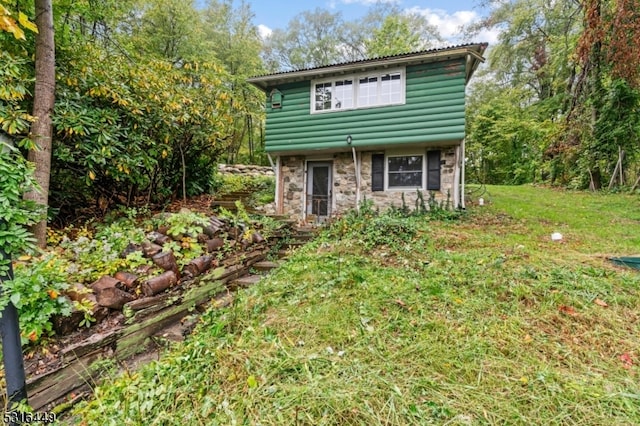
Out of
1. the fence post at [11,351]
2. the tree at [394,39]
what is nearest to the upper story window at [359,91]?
the fence post at [11,351]

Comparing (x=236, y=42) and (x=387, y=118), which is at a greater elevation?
(x=236, y=42)

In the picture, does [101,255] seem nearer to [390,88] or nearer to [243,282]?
[243,282]

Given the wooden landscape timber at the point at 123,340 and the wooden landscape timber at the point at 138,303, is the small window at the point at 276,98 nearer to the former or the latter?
the wooden landscape timber at the point at 138,303

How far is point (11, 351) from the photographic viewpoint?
177 cm

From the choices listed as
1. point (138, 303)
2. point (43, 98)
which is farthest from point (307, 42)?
point (138, 303)

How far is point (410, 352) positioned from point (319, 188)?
22.0 feet

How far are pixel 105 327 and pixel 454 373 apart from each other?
3.08 m

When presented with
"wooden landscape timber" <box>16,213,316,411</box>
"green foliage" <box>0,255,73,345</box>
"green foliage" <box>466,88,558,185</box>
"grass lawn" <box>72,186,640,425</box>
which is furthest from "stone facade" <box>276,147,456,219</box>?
"green foliage" <box>466,88,558,185</box>

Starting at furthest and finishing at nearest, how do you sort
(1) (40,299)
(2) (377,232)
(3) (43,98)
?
(2) (377,232) → (3) (43,98) → (1) (40,299)

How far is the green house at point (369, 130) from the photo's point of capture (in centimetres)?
677

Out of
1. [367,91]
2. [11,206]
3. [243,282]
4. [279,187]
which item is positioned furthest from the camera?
[279,187]

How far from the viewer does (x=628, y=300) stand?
2760 millimetres

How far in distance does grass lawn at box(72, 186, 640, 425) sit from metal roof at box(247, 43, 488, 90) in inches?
192

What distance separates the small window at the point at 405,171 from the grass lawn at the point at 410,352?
388 centimetres
